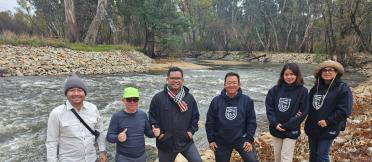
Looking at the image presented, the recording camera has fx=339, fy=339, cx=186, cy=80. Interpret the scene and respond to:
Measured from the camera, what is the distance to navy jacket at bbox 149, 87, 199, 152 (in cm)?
→ 391

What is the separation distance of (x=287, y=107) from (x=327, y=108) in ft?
1.54

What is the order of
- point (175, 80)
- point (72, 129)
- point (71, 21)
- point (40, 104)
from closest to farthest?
point (72, 129), point (175, 80), point (40, 104), point (71, 21)

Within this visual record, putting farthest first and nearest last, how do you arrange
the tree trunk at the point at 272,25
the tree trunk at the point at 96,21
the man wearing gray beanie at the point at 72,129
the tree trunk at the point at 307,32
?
the tree trunk at the point at 272,25 → the tree trunk at the point at 307,32 → the tree trunk at the point at 96,21 → the man wearing gray beanie at the point at 72,129

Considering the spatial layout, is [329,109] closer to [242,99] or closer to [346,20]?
[242,99]

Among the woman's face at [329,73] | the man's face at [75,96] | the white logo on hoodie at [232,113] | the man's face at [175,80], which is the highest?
the woman's face at [329,73]

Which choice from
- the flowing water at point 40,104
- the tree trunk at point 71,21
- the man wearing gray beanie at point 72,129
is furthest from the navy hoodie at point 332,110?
the tree trunk at point 71,21

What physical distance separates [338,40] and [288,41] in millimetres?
25068

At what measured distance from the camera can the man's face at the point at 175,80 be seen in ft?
12.8

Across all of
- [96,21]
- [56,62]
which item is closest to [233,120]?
[56,62]

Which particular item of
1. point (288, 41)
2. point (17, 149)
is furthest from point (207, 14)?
point (17, 149)

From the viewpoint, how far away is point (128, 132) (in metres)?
3.64

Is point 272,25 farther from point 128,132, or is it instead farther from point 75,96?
point 75,96

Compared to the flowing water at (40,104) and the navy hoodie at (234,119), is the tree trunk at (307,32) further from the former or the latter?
the navy hoodie at (234,119)

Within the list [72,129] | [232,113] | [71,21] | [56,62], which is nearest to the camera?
[72,129]
